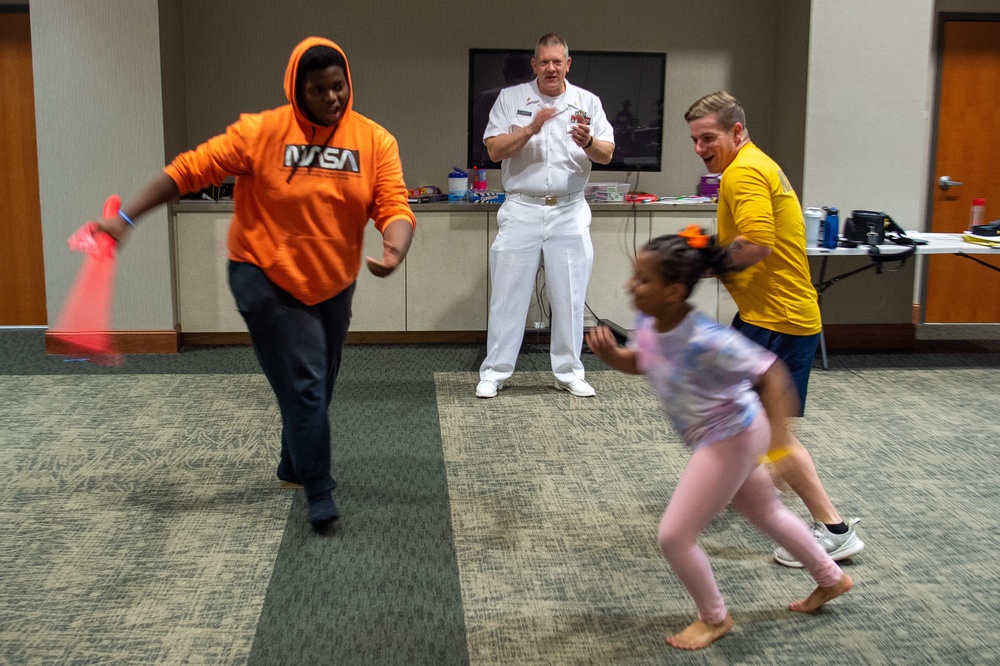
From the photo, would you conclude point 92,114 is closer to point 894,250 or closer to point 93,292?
point 93,292

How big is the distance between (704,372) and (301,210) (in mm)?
1353

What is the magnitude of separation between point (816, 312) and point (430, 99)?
4040mm

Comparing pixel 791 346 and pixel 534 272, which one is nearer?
pixel 791 346

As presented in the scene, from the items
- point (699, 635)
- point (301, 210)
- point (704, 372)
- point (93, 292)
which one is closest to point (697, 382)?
point (704, 372)

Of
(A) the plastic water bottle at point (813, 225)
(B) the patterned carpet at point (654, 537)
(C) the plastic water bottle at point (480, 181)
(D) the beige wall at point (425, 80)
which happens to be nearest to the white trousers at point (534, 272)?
(B) the patterned carpet at point (654, 537)

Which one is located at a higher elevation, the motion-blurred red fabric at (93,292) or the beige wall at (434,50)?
the beige wall at (434,50)

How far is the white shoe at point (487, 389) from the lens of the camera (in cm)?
491

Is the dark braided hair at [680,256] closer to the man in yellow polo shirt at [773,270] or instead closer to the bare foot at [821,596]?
the man in yellow polo shirt at [773,270]

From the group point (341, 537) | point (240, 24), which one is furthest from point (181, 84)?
point (341, 537)

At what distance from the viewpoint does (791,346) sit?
114 inches

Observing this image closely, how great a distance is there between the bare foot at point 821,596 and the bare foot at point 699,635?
0.26m

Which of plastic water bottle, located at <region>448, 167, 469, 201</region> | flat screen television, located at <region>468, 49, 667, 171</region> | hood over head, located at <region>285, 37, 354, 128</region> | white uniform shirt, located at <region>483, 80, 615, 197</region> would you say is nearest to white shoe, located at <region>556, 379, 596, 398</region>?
white uniform shirt, located at <region>483, 80, 615, 197</region>

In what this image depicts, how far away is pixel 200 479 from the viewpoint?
3680 millimetres

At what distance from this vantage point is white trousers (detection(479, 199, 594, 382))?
196 inches
